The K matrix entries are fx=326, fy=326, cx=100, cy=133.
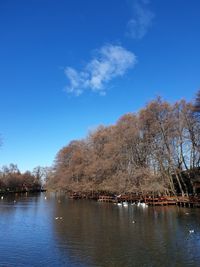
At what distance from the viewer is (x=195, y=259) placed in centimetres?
1944

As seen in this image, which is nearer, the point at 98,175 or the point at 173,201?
the point at 173,201

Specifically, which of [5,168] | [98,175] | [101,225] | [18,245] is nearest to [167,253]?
[18,245]

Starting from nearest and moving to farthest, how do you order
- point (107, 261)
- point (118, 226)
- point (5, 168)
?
1. point (107, 261)
2. point (118, 226)
3. point (5, 168)

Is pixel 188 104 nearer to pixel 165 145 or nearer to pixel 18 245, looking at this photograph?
pixel 165 145

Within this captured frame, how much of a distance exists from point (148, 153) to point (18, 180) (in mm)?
96624

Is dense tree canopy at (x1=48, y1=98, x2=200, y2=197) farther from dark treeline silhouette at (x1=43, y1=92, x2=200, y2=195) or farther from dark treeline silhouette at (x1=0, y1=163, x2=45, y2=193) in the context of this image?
dark treeline silhouette at (x1=0, y1=163, x2=45, y2=193)

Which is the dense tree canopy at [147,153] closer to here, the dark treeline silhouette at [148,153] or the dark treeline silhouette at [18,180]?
the dark treeline silhouette at [148,153]

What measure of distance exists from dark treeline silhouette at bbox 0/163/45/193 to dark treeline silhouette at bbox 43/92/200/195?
61.7 metres

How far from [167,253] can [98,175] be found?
181ft

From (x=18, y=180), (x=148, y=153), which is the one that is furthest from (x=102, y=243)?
(x=18, y=180)

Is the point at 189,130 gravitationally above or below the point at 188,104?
below

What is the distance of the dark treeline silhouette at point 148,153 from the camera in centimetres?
5744

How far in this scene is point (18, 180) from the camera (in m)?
148

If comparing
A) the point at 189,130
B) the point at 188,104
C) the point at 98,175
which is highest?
the point at 188,104
